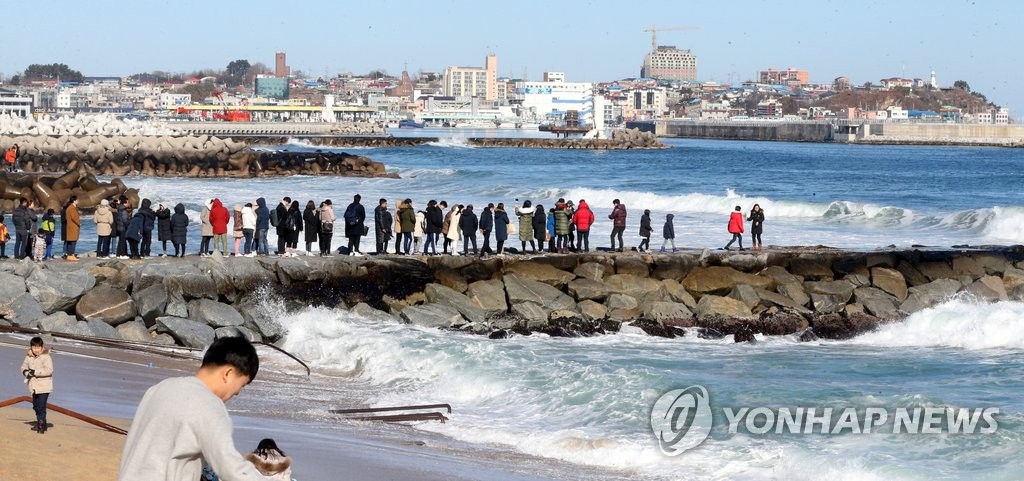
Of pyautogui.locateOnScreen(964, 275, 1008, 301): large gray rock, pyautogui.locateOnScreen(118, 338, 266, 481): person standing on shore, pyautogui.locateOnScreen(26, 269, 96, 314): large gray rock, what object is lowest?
pyautogui.locateOnScreen(964, 275, 1008, 301): large gray rock

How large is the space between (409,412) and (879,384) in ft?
16.7

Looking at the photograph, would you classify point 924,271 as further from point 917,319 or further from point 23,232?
point 23,232

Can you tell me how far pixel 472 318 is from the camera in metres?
17.1

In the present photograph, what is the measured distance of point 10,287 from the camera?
15016 millimetres

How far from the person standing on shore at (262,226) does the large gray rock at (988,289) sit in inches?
415

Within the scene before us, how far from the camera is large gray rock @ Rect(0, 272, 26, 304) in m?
14.8

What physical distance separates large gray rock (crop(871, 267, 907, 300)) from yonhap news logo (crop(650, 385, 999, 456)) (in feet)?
23.1

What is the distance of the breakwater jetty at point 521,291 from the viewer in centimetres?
1536

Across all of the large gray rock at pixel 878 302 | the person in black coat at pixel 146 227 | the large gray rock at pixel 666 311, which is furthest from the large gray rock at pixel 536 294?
the person in black coat at pixel 146 227

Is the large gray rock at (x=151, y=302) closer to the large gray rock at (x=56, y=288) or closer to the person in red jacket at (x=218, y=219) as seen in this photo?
the large gray rock at (x=56, y=288)

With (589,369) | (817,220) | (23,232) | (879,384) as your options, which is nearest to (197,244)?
(23,232)

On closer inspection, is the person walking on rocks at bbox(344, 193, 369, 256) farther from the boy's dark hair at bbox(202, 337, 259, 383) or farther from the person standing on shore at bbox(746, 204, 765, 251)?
the boy's dark hair at bbox(202, 337, 259, 383)

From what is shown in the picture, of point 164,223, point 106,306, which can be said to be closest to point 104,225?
point 164,223

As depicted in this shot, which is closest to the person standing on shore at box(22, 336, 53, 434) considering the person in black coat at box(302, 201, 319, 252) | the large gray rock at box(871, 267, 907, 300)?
the person in black coat at box(302, 201, 319, 252)
